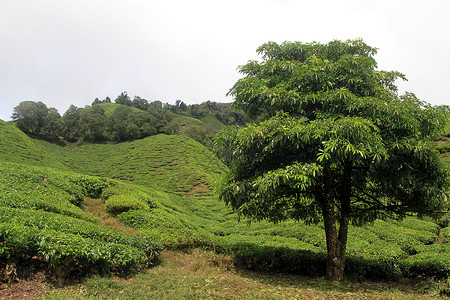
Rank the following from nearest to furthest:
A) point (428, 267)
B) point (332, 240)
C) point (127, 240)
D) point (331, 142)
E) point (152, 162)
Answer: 1. point (331, 142)
2. point (332, 240)
3. point (127, 240)
4. point (428, 267)
5. point (152, 162)

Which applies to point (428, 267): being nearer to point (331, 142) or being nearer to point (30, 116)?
point (331, 142)

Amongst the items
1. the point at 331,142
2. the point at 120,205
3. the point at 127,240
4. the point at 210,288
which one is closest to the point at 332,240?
the point at 331,142

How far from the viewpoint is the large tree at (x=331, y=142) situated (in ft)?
21.9

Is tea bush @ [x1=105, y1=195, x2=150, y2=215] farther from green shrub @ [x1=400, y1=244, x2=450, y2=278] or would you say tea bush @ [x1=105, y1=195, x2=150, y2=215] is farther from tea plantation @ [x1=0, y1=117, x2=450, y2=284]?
green shrub @ [x1=400, y1=244, x2=450, y2=278]

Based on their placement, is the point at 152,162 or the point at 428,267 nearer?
the point at 428,267

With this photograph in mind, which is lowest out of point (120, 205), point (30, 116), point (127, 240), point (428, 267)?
point (428, 267)

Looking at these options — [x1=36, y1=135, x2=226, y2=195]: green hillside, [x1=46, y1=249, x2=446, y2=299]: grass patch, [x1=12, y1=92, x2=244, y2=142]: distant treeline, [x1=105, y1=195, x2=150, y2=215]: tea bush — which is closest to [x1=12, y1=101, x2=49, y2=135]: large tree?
[x1=12, y1=92, x2=244, y2=142]: distant treeline

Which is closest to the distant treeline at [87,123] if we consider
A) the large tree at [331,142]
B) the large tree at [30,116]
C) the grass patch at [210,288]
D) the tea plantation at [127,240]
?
the large tree at [30,116]

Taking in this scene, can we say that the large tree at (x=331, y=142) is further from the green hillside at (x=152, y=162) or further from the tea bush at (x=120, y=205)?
the green hillside at (x=152, y=162)

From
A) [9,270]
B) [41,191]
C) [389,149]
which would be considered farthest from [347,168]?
[41,191]

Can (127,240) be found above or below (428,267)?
above

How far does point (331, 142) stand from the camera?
6305 millimetres

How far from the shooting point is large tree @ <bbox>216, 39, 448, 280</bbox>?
666cm

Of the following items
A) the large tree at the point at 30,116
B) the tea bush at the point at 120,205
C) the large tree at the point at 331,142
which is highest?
Answer: the large tree at the point at 30,116
